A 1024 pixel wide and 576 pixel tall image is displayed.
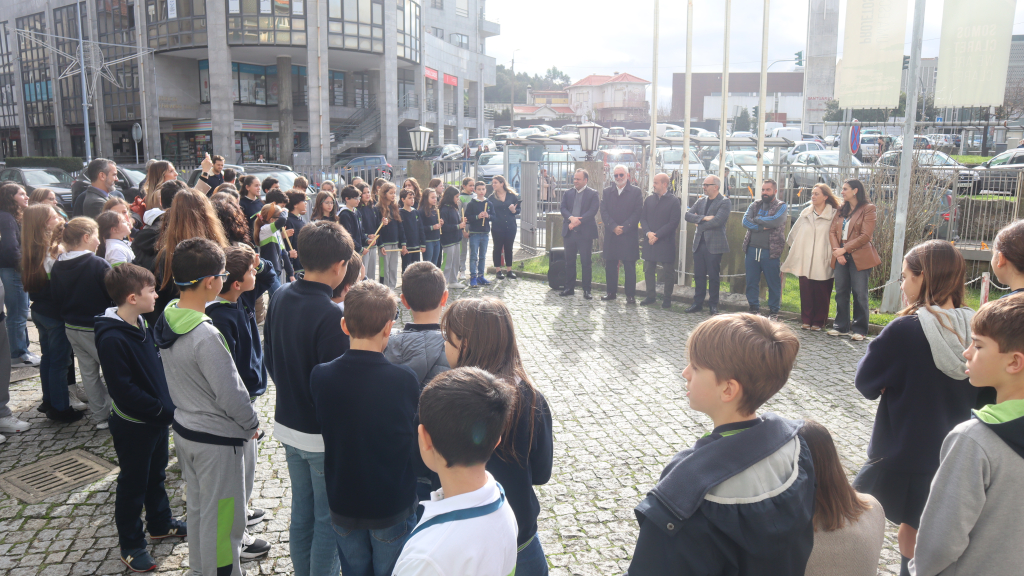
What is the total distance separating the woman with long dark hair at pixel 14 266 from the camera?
251 inches

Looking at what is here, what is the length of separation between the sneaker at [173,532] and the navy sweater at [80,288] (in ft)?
6.47

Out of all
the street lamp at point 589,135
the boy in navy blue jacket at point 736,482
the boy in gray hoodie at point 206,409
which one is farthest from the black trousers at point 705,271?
the boy in navy blue jacket at point 736,482

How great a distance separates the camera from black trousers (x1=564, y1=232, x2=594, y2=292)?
34.8ft

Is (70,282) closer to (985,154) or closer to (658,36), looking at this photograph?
→ (658,36)

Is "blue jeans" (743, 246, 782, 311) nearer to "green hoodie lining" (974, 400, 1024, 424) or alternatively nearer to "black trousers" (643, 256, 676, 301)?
"black trousers" (643, 256, 676, 301)

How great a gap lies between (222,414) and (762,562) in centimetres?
249

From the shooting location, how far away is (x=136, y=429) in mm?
3611

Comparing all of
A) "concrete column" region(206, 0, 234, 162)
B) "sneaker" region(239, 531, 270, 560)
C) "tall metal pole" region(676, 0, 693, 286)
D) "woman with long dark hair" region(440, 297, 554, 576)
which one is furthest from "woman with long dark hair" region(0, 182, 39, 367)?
"concrete column" region(206, 0, 234, 162)

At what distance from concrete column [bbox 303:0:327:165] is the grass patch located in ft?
83.5

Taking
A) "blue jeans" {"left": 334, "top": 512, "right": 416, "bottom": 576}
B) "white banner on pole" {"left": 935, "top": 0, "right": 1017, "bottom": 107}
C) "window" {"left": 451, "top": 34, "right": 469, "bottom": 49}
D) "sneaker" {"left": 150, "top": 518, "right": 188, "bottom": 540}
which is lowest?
"sneaker" {"left": 150, "top": 518, "right": 188, "bottom": 540}

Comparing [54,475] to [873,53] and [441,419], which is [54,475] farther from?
[873,53]

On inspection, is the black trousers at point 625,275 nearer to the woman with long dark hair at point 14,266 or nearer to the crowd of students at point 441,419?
the crowd of students at point 441,419

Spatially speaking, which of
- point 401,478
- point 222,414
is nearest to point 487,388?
point 401,478

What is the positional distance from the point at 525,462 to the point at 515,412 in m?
0.20
